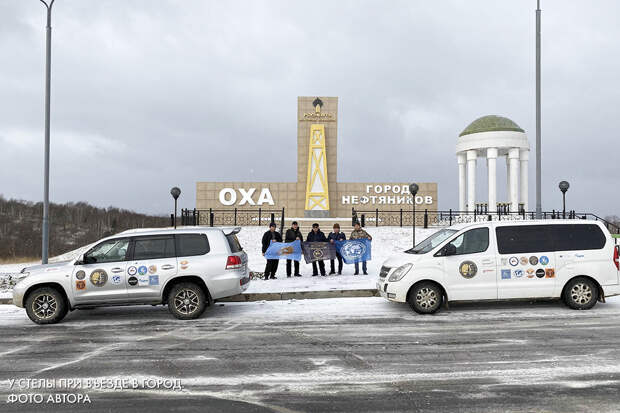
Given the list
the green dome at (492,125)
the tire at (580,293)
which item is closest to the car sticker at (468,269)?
the tire at (580,293)

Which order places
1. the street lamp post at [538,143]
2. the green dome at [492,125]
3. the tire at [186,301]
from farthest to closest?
the green dome at [492,125]
the street lamp post at [538,143]
the tire at [186,301]

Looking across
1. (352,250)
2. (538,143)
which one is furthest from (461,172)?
(352,250)

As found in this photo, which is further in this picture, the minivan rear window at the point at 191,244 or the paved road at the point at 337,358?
the minivan rear window at the point at 191,244

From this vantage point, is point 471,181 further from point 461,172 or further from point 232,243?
point 232,243

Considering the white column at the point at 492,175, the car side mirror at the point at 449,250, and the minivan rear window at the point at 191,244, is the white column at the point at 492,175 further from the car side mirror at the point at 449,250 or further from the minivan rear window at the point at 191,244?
the minivan rear window at the point at 191,244

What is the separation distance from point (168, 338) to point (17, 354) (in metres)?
2.27

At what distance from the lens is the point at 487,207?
4009cm

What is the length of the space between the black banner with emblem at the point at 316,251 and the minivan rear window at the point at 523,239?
19.7 ft

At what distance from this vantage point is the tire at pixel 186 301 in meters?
9.44

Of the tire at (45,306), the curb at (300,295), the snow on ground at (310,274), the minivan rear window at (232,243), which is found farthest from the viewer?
the snow on ground at (310,274)

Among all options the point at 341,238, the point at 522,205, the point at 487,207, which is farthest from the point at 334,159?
the point at 341,238

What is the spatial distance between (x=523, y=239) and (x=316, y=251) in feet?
21.4

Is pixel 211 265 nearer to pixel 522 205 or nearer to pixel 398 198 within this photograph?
pixel 398 198

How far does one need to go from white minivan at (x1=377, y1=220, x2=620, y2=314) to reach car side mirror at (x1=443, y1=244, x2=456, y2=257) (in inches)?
0.8
